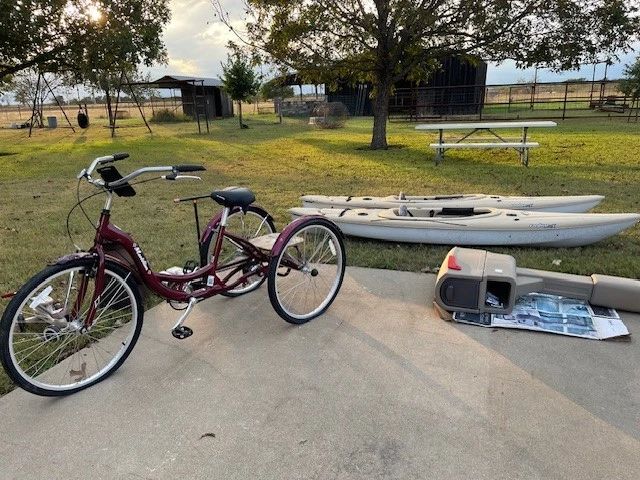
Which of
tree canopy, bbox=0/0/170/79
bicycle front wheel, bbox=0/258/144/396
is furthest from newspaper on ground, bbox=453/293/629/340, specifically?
tree canopy, bbox=0/0/170/79

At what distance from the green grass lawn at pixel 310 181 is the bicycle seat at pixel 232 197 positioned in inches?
59.1

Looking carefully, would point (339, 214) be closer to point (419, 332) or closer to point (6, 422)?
point (419, 332)

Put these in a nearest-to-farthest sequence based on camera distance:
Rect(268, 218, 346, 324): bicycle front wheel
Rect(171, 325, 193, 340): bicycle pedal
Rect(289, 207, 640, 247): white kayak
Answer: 1. Rect(171, 325, 193, 340): bicycle pedal
2. Rect(268, 218, 346, 324): bicycle front wheel
3. Rect(289, 207, 640, 247): white kayak

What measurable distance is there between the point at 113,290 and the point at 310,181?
5.62 m

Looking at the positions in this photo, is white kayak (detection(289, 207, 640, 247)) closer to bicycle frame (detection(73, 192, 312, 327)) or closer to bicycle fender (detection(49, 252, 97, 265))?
bicycle frame (detection(73, 192, 312, 327))

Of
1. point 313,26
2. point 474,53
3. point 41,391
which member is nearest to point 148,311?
point 41,391

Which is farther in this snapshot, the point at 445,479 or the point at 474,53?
the point at 474,53

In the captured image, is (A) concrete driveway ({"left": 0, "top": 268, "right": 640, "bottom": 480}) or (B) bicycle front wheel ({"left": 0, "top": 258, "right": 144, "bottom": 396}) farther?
(B) bicycle front wheel ({"left": 0, "top": 258, "right": 144, "bottom": 396})

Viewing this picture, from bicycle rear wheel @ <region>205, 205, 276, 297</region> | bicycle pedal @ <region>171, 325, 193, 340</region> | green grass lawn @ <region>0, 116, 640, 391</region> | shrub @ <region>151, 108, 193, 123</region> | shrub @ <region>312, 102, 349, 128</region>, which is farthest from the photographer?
shrub @ <region>151, 108, 193, 123</region>

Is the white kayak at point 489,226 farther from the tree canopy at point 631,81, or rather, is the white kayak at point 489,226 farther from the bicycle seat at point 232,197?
the tree canopy at point 631,81

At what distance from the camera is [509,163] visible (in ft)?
29.6

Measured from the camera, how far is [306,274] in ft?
10.4

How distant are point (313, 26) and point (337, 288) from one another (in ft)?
30.0

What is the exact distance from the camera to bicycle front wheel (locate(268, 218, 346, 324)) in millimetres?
2814
